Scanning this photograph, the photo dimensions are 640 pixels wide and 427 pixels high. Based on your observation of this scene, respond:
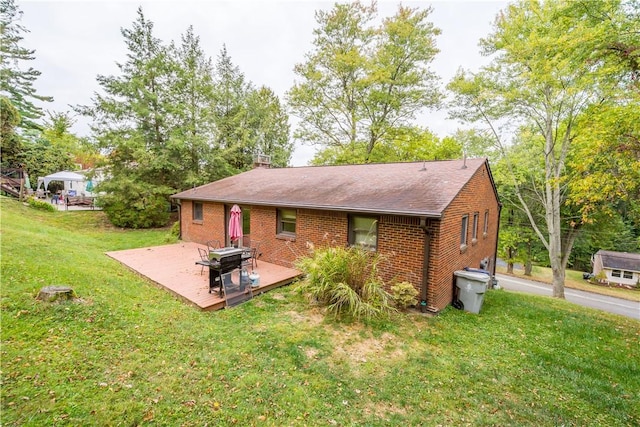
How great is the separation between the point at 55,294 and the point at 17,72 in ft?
112

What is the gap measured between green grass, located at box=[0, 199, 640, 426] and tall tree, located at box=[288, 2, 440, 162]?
1533 centimetres

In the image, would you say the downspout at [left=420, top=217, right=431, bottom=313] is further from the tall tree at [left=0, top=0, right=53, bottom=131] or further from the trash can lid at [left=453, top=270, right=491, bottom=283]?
the tall tree at [left=0, top=0, right=53, bottom=131]

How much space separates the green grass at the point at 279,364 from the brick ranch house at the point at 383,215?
4.68ft

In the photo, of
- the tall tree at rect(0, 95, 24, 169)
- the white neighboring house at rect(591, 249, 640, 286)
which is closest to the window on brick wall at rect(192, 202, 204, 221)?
the tall tree at rect(0, 95, 24, 169)

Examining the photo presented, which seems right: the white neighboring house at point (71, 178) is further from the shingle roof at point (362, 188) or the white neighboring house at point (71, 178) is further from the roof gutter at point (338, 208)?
the roof gutter at point (338, 208)

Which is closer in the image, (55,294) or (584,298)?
(55,294)

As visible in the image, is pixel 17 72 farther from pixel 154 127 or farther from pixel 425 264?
pixel 425 264

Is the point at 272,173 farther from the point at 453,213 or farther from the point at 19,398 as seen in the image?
the point at 19,398

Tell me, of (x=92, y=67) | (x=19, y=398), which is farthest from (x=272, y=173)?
(x=92, y=67)

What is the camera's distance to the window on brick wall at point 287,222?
9.16 metres

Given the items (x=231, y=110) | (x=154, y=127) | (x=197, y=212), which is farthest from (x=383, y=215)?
(x=231, y=110)

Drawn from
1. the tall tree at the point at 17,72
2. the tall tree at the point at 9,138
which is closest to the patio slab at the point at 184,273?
the tall tree at the point at 9,138

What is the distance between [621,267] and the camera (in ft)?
86.5

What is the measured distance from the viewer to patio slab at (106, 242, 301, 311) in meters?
6.33
